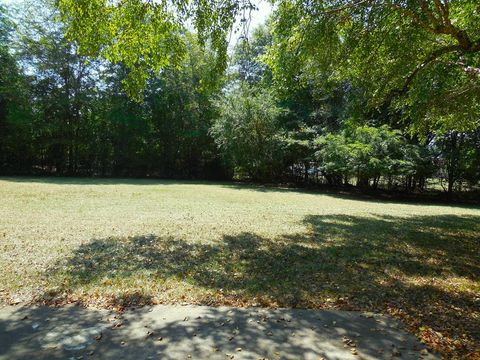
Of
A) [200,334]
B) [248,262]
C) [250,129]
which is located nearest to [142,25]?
[248,262]

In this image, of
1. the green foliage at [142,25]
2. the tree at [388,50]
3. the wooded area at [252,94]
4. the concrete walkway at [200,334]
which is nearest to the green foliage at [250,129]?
the wooded area at [252,94]

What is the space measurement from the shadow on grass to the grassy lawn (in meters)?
0.02

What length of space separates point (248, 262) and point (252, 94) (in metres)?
19.5

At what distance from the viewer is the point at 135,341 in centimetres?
339

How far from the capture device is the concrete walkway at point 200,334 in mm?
3219

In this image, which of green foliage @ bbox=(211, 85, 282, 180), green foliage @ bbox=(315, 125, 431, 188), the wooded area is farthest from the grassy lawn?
green foliage @ bbox=(211, 85, 282, 180)

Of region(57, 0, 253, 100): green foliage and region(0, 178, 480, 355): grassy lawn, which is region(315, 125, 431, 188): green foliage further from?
region(57, 0, 253, 100): green foliage

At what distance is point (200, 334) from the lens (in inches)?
140

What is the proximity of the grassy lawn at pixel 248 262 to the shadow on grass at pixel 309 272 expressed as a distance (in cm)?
2

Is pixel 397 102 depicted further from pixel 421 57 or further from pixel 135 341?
pixel 135 341

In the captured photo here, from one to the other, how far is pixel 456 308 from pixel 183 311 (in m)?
3.57

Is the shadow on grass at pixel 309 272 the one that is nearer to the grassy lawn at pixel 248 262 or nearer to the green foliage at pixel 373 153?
the grassy lawn at pixel 248 262

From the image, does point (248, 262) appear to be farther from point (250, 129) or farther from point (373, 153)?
point (250, 129)

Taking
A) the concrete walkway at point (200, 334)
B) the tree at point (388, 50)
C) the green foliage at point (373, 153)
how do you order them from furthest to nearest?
1. the green foliage at point (373, 153)
2. the tree at point (388, 50)
3. the concrete walkway at point (200, 334)
